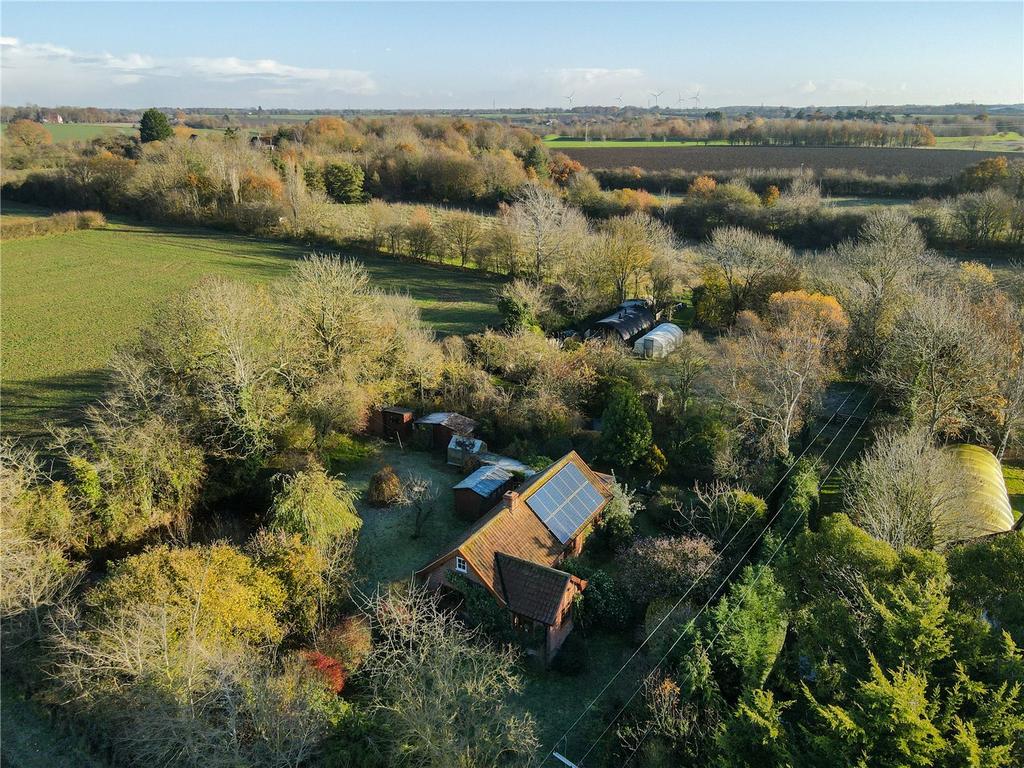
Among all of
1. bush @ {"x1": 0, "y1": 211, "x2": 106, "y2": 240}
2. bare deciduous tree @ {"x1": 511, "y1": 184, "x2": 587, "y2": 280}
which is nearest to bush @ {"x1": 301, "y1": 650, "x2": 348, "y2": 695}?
bare deciduous tree @ {"x1": 511, "y1": 184, "x2": 587, "y2": 280}

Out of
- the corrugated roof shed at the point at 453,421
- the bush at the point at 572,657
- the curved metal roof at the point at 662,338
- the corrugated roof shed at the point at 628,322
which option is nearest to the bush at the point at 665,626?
the bush at the point at 572,657

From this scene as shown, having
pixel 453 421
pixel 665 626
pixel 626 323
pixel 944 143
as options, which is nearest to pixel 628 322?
pixel 626 323

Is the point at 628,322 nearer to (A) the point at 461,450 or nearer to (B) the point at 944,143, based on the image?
(A) the point at 461,450

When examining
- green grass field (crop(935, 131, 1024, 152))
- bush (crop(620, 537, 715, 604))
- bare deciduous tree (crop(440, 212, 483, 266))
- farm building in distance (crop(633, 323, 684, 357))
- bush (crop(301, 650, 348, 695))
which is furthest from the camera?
green grass field (crop(935, 131, 1024, 152))

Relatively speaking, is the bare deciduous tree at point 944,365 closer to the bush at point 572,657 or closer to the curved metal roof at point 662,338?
the curved metal roof at point 662,338

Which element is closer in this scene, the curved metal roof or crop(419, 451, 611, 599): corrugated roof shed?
crop(419, 451, 611, 599): corrugated roof shed

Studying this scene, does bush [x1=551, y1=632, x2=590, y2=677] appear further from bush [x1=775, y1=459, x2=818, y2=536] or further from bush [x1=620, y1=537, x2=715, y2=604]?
bush [x1=775, y1=459, x2=818, y2=536]
